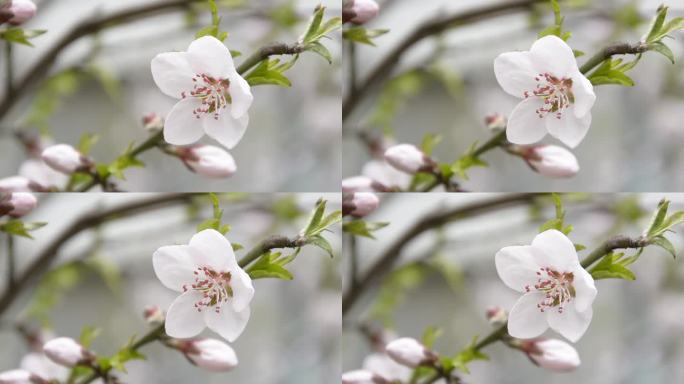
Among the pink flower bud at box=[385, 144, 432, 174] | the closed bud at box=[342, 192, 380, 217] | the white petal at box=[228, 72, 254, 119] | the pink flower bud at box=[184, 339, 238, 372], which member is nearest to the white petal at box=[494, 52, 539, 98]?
the pink flower bud at box=[385, 144, 432, 174]

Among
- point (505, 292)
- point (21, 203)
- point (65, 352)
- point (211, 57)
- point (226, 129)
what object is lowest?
point (65, 352)

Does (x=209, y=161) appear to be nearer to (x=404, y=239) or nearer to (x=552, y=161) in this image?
(x=404, y=239)

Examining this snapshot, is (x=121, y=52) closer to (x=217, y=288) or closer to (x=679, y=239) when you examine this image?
(x=217, y=288)

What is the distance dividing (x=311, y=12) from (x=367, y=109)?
181 mm

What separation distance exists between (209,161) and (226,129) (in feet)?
0.19

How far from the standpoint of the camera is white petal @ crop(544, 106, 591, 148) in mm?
1360

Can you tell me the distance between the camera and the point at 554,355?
137 cm

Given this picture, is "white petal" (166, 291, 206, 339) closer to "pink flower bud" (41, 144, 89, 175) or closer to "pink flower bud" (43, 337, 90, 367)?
"pink flower bud" (43, 337, 90, 367)

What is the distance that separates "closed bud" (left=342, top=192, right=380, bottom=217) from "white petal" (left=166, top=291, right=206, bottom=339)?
0.27m

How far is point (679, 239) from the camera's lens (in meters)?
1.39

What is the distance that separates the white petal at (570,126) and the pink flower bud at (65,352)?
2.72 ft

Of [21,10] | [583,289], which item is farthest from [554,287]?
[21,10]

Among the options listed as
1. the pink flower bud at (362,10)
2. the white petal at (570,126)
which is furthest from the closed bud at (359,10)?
the white petal at (570,126)

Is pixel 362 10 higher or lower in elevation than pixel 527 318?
higher
